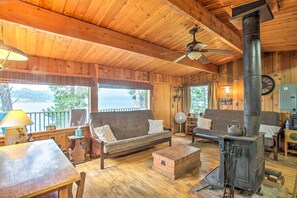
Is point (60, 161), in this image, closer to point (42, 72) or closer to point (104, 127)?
point (104, 127)

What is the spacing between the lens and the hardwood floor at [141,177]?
7.77ft

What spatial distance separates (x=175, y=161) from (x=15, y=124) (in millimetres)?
2465

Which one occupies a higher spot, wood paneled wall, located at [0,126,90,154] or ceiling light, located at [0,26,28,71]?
ceiling light, located at [0,26,28,71]

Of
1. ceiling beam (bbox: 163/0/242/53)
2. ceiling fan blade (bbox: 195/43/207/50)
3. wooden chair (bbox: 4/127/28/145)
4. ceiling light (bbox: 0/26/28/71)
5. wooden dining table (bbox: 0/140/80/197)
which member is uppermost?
ceiling beam (bbox: 163/0/242/53)

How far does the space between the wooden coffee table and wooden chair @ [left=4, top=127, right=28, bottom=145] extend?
7.42ft

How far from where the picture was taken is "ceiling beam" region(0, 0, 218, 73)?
6.39 ft

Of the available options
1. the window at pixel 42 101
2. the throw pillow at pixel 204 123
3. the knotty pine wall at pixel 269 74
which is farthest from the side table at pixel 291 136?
the window at pixel 42 101

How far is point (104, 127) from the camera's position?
3.66 meters

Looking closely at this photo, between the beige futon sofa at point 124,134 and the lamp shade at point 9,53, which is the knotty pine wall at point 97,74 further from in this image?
the lamp shade at point 9,53

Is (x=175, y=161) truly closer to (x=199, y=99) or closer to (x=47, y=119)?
(x=47, y=119)

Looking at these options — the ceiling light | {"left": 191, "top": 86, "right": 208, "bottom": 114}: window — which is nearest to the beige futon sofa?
the ceiling light

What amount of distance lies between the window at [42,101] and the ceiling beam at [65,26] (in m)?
2.01

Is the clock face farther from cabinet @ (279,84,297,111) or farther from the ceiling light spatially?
the ceiling light

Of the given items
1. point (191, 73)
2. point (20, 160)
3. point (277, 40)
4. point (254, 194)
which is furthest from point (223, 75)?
point (20, 160)
